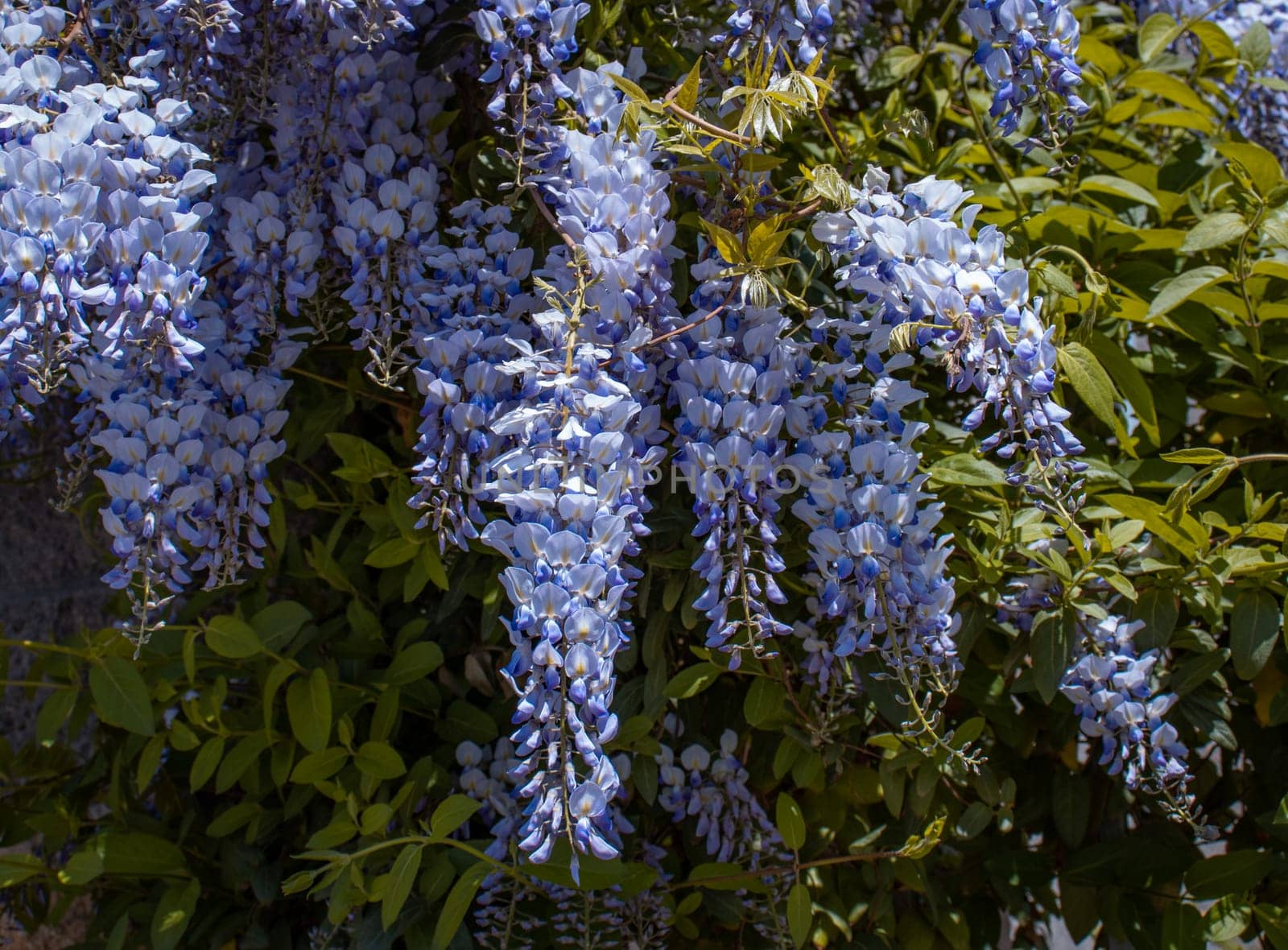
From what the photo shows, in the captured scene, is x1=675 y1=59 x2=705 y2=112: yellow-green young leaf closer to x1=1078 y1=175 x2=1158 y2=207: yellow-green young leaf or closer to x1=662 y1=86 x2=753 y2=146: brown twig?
x1=662 y1=86 x2=753 y2=146: brown twig

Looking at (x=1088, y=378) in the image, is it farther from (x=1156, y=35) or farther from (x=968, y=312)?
(x=1156, y=35)

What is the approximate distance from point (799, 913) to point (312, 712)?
691 mm

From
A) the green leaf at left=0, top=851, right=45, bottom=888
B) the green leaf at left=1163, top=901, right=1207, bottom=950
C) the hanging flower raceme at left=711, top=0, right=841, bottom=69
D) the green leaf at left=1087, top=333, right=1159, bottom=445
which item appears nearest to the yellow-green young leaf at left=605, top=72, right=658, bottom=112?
the hanging flower raceme at left=711, top=0, right=841, bottom=69

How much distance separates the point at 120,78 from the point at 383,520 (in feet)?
2.11

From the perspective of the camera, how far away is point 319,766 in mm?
1541

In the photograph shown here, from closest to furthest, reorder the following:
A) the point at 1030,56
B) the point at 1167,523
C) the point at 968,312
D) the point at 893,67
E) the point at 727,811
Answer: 1. the point at 968,312
2. the point at 1030,56
3. the point at 1167,523
4. the point at 727,811
5. the point at 893,67

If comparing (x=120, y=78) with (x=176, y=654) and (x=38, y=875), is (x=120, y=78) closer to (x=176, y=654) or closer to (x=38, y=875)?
(x=176, y=654)

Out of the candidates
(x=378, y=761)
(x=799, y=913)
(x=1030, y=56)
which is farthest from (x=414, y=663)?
(x=1030, y=56)

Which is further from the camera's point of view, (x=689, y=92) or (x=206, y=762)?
(x=206, y=762)

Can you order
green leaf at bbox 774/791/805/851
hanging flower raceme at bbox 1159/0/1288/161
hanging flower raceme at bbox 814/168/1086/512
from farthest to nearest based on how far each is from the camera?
hanging flower raceme at bbox 1159/0/1288/161 → green leaf at bbox 774/791/805/851 → hanging flower raceme at bbox 814/168/1086/512

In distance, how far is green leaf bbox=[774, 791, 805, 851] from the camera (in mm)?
1490

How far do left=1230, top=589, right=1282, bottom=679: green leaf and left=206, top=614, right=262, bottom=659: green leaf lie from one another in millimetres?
1263

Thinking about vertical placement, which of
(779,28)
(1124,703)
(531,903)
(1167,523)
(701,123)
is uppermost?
(779,28)

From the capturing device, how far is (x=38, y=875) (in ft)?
5.70
